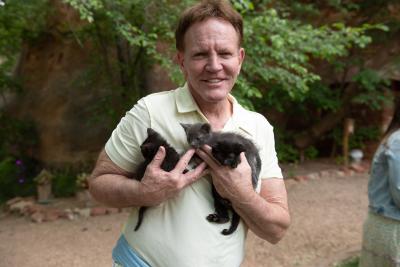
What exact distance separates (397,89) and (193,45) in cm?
1099

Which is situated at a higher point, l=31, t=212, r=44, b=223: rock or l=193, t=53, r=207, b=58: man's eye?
l=193, t=53, r=207, b=58: man's eye

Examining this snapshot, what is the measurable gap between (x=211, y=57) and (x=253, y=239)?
507cm

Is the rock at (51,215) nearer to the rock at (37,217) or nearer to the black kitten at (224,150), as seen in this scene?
the rock at (37,217)

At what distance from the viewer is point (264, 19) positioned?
5504 millimetres

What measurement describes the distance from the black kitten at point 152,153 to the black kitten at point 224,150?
130mm

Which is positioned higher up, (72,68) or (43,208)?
(72,68)

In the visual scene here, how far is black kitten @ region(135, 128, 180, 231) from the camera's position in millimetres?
1967

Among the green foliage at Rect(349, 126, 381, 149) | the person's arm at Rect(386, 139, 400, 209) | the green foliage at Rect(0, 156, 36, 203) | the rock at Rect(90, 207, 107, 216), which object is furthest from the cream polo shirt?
the green foliage at Rect(349, 126, 381, 149)

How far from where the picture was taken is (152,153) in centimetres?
201

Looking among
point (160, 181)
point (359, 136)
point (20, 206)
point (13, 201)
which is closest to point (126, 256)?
point (160, 181)

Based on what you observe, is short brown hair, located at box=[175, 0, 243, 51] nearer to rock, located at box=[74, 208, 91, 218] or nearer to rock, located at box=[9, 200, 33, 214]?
rock, located at box=[74, 208, 91, 218]

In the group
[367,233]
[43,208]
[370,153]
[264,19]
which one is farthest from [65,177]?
[370,153]

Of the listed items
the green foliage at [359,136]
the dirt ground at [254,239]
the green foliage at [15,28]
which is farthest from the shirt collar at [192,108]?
the green foliage at [359,136]

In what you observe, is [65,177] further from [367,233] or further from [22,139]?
[367,233]
